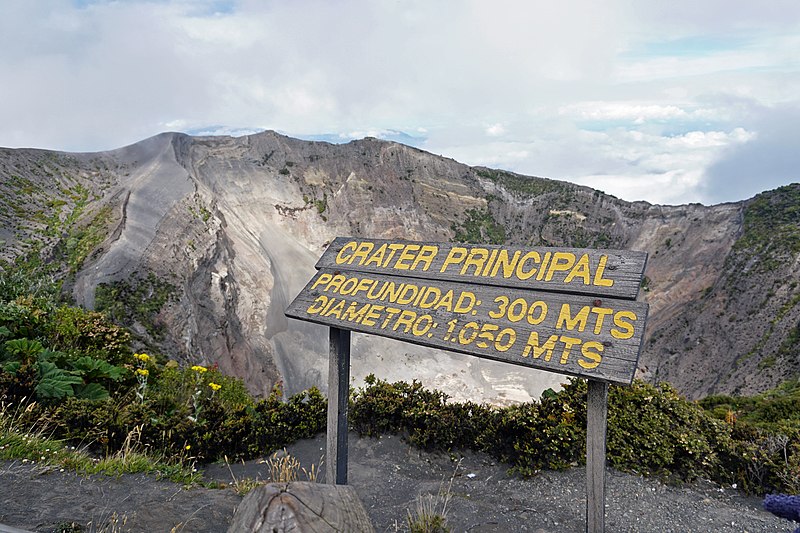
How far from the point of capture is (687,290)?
1283 inches

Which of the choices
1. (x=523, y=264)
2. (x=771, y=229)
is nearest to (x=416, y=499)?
(x=523, y=264)

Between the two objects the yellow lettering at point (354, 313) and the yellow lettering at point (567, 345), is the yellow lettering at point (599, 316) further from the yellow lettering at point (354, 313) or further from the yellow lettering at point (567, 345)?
the yellow lettering at point (354, 313)

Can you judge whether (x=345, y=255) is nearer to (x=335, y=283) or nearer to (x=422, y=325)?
(x=335, y=283)

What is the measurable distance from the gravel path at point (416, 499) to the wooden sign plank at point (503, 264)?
2.60 meters

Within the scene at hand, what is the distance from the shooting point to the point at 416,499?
5840 mm

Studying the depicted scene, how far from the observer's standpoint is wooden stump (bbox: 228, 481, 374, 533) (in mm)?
2205

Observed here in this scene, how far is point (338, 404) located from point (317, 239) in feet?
91.4

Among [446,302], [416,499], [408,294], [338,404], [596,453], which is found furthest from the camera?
[416,499]

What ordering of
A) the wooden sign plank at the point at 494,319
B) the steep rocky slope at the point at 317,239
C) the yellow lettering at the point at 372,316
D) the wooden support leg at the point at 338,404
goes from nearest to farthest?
the wooden sign plank at the point at 494,319, the yellow lettering at the point at 372,316, the wooden support leg at the point at 338,404, the steep rocky slope at the point at 317,239

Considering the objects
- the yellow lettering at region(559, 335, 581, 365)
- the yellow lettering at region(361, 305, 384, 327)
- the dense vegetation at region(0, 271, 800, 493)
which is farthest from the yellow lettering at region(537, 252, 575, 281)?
the dense vegetation at region(0, 271, 800, 493)

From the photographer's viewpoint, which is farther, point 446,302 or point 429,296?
point 429,296

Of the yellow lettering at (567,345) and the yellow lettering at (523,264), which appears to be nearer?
the yellow lettering at (567,345)

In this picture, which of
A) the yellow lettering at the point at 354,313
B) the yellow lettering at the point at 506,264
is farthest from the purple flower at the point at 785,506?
the yellow lettering at the point at 354,313

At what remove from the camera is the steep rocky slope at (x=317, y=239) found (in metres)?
18.6
